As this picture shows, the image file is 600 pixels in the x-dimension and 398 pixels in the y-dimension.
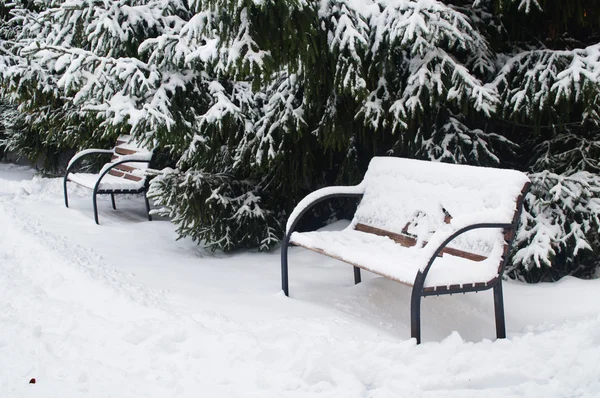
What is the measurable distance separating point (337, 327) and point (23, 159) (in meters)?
10.7

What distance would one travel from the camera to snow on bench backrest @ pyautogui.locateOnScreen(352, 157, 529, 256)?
10.8ft

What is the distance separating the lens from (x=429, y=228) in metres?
3.81

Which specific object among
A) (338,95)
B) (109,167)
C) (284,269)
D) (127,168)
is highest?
(338,95)

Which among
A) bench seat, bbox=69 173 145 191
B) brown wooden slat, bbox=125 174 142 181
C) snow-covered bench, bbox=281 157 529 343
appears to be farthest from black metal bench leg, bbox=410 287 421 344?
brown wooden slat, bbox=125 174 142 181

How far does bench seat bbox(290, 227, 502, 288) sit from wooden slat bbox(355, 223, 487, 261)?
0.14 feet

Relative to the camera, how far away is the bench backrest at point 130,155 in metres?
6.79

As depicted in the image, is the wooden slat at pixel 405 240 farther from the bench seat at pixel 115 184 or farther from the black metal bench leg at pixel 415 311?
the bench seat at pixel 115 184

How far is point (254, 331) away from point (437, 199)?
1.51 m

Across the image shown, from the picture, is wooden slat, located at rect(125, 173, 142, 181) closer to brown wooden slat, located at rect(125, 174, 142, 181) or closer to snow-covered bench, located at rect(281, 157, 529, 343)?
brown wooden slat, located at rect(125, 174, 142, 181)

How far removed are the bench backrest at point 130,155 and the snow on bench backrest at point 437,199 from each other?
10.7 feet

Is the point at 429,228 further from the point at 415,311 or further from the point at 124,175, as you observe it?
the point at 124,175

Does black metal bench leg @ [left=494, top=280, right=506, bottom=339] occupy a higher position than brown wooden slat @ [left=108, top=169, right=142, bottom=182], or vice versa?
brown wooden slat @ [left=108, top=169, right=142, bottom=182]

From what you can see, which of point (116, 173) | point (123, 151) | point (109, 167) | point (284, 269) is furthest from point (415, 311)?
point (123, 151)

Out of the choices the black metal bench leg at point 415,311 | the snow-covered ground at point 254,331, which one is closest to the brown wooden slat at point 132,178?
the snow-covered ground at point 254,331
